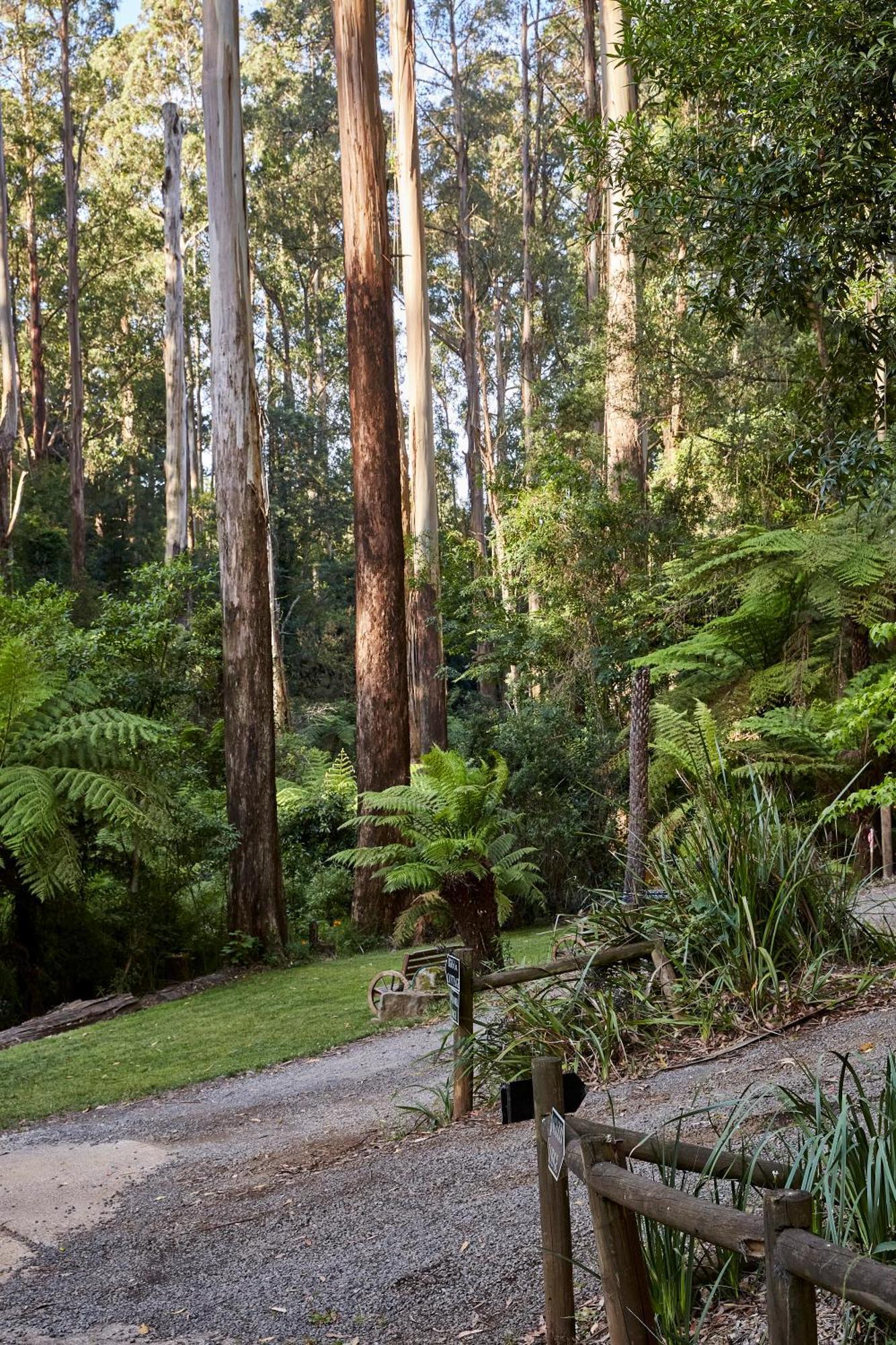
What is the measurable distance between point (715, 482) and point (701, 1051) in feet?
32.8

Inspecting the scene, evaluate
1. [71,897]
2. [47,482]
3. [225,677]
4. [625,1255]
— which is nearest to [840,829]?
[225,677]

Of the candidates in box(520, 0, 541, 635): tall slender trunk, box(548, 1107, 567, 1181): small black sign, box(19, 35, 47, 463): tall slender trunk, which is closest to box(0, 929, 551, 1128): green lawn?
box(548, 1107, 567, 1181): small black sign

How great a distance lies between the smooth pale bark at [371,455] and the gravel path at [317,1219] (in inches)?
230

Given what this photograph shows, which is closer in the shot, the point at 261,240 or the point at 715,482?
the point at 715,482

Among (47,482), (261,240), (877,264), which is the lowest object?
(877,264)

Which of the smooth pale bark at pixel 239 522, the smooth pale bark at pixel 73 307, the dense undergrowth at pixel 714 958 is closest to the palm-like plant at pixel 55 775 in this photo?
the smooth pale bark at pixel 239 522

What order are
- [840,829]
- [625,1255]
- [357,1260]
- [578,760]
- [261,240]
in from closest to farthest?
[625,1255], [357,1260], [840,829], [578,760], [261,240]

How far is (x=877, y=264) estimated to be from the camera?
5566mm

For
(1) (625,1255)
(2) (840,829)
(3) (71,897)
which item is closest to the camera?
(1) (625,1255)

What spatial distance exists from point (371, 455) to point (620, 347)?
11.5ft

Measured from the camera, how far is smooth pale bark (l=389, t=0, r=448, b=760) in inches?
655

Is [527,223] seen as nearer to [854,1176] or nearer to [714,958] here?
[714,958]

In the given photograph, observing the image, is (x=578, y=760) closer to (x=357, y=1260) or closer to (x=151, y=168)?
(x=357, y=1260)

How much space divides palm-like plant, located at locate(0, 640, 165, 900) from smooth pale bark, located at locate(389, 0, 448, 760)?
24.1 feet
